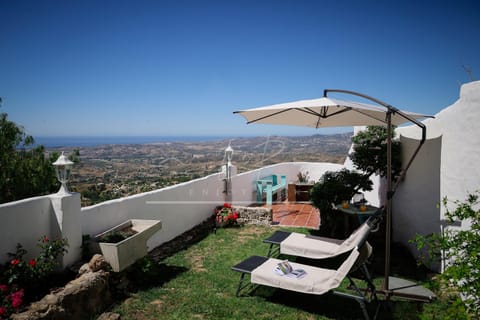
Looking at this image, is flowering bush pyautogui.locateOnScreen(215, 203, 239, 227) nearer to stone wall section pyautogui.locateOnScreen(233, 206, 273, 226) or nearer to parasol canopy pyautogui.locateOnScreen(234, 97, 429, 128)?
stone wall section pyautogui.locateOnScreen(233, 206, 273, 226)

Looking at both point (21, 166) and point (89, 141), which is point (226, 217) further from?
point (89, 141)

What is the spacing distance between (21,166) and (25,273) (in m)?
3.22

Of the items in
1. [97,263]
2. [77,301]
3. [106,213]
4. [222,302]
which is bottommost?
[222,302]

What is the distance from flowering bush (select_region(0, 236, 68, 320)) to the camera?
2686 mm

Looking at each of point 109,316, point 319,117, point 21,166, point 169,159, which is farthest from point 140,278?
point 169,159

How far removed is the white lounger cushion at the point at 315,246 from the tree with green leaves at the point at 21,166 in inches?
184

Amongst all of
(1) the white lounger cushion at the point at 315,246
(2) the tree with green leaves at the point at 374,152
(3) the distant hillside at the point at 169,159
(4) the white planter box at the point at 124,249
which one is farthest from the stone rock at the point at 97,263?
Result: (2) the tree with green leaves at the point at 374,152

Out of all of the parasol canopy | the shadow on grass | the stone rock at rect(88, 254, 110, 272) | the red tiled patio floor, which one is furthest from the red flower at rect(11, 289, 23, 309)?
the red tiled patio floor

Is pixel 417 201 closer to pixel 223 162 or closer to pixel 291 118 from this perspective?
pixel 291 118

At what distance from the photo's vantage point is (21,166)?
5535mm

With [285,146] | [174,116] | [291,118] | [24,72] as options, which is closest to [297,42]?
[285,146]

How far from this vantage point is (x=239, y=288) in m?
3.71

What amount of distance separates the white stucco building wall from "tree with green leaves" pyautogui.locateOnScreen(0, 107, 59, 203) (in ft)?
22.2

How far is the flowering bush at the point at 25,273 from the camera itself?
269 centimetres
